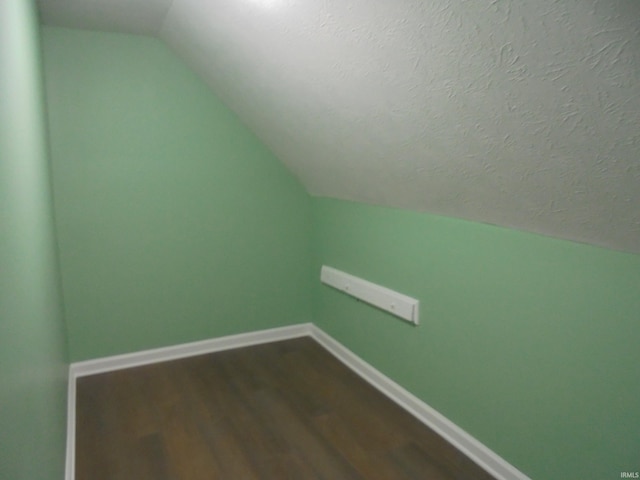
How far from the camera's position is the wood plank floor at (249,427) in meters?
2.00

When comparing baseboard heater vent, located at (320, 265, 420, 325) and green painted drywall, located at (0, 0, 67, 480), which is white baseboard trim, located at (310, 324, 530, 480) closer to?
baseboard heater vent, located at (320, 265, 420, 325)

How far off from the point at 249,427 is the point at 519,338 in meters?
1.37

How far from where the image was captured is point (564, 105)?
1.09 meters

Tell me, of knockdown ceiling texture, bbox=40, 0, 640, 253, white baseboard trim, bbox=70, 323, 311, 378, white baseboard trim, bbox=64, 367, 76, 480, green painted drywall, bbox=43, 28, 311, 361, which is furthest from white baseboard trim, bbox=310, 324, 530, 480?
white baseboard trim, bbox=64, 367, 76, 480

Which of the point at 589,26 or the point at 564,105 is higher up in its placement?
the point at 589,26

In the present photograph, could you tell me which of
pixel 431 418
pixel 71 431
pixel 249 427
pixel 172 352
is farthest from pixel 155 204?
pixel 431 418

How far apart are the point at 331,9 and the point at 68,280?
2261 mm

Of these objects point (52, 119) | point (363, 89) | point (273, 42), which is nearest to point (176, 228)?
point (52, 119)

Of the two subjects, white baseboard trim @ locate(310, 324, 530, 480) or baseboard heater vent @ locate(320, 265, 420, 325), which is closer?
white baseboard trim @ locate(310, 324, 530, 480)

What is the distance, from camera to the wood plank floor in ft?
6.57

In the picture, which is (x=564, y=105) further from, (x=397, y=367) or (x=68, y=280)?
(x=68, y=280)

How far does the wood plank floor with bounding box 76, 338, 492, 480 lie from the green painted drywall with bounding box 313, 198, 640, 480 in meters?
0.24

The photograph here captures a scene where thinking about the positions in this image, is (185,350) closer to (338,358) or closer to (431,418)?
(338,358)

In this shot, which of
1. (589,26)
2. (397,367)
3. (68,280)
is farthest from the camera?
(68,280)
